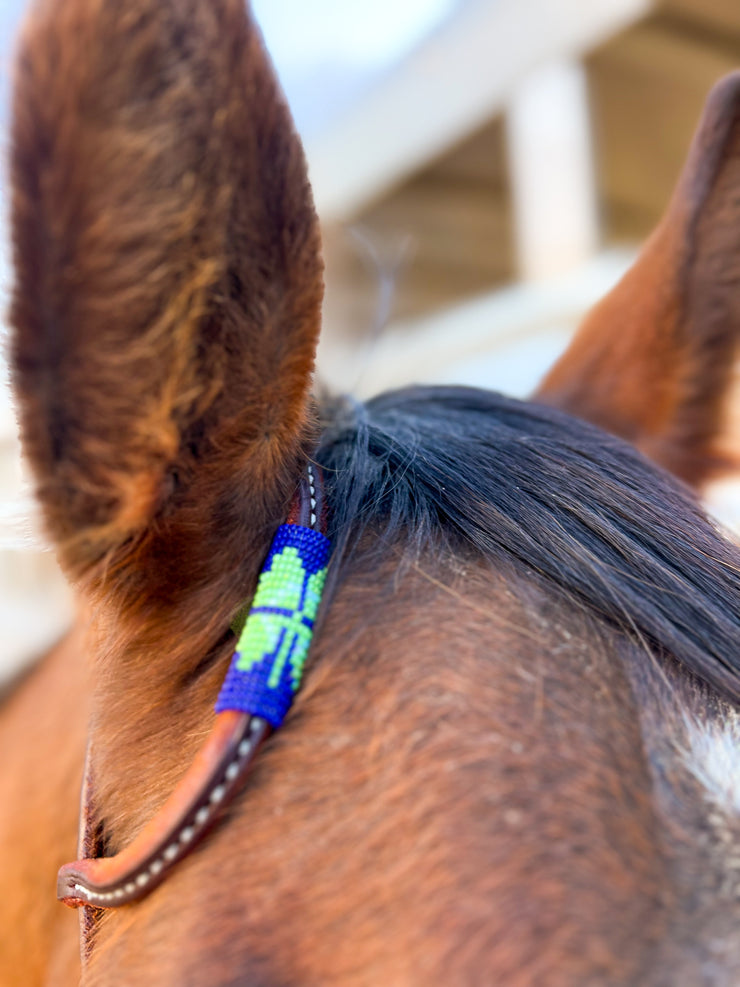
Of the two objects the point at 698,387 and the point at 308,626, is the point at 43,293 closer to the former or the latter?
the point at 308,626

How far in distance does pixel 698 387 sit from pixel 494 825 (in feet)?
2.37

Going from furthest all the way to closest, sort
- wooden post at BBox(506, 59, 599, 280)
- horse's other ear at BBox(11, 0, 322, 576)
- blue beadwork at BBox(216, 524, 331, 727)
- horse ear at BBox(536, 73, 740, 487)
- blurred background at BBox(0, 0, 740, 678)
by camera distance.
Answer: wooden post at BBox(506, 59, 599, 280)
blurred background at BBox(0, 0, 740, 678)
horse ear at BBox(536, 73, 740, 487)
blue beadwork at BBox(216, 524, 331, 727)
horse's other ear at BBox(11, 0, 322, 576)

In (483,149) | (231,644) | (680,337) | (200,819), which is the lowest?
(200,819)

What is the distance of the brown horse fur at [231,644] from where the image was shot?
0.39 m

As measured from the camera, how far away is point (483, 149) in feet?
12.5

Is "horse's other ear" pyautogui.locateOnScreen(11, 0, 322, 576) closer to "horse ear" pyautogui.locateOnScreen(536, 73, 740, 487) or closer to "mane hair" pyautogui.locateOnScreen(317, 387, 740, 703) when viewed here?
"mane hair" pyautogui.locateOnScreen(317, 387, 740, 703)

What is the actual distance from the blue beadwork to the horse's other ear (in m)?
0.06

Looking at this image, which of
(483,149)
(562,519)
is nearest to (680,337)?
(562,519)

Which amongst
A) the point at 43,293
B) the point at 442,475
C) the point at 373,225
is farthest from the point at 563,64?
the point at 43,293

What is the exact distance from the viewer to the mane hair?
53cm

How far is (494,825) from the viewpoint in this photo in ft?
1.40

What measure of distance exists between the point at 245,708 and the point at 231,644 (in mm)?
62

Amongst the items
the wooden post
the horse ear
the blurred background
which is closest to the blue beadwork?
the horse ear

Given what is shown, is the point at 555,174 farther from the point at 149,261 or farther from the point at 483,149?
the point at 149,261
